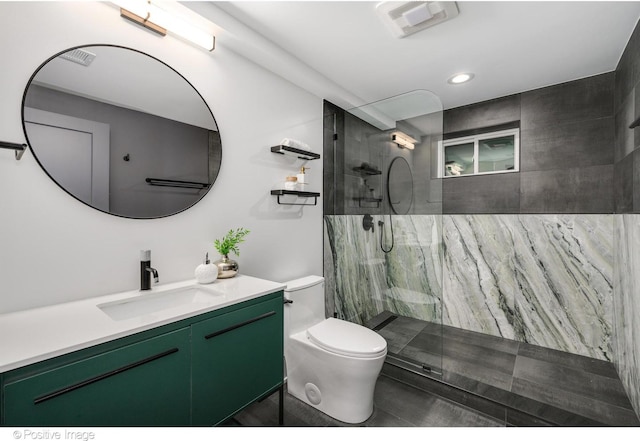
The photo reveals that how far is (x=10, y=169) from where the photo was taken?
3.82ft

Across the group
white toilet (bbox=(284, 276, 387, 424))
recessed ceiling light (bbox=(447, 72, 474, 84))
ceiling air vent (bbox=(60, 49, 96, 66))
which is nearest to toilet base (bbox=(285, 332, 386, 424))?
white toilet (bbox=(284, 276, 387, 424))

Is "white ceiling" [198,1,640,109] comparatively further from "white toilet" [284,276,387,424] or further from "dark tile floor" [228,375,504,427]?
"dark tile floor" [228,375,504,427]

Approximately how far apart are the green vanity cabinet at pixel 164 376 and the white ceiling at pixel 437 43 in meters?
1.61

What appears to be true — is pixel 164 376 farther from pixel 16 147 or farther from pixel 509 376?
pixel 509 376

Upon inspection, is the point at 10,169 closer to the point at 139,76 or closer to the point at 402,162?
the point at 139,76

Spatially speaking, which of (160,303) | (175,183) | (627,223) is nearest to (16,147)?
(175,183)

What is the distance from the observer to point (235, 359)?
1.37 metres

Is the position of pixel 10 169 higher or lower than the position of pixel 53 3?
lower

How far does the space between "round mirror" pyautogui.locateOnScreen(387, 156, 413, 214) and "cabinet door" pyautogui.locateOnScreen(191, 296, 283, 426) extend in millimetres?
1214

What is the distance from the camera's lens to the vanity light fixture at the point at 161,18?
146 cm

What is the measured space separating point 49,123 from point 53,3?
528 millimetres
